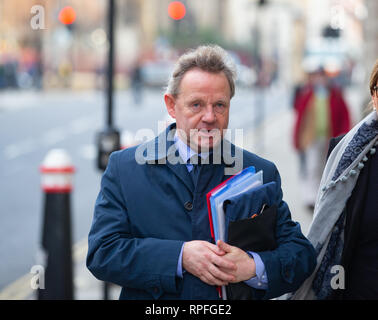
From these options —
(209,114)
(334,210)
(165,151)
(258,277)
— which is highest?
(209,114)

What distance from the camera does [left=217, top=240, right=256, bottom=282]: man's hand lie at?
225 centimetres

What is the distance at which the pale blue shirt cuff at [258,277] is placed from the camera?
2287mm

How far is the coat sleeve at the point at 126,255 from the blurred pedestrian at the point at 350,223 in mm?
613

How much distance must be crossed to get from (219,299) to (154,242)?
10.3 inches

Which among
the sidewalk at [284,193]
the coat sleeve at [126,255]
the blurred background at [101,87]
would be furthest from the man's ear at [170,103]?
the sidewalk at [284,193]

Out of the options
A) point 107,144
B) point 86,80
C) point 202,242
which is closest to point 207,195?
point 202,242

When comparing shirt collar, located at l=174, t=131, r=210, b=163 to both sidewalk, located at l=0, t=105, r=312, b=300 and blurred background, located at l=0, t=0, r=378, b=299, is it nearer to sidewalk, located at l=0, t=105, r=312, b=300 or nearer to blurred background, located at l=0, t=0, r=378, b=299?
blurred background, located at l=0, t=0, r=378, b=299

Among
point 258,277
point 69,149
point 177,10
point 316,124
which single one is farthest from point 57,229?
point 177,10

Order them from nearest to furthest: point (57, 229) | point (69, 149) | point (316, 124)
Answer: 1. point (57, 229)
2. point (316, 124)
3. point (69, 149)

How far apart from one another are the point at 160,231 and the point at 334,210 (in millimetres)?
681

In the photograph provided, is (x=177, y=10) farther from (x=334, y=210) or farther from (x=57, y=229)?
(x=334, y=210)

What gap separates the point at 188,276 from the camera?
233 centimetres

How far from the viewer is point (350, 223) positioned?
2.63 meters

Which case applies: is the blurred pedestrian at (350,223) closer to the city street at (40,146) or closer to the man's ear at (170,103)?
the man's ear at (170,103)
